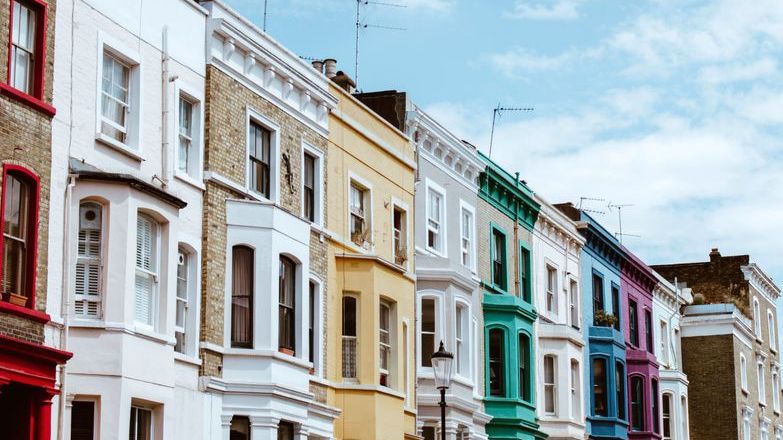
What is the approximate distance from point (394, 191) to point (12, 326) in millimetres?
17468

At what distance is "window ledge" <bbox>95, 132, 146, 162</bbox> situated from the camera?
90.7ft

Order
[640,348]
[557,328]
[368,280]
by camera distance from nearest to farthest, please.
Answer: [368,280] → [557,328] → [640,348]

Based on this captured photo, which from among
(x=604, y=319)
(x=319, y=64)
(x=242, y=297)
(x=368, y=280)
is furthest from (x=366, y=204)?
(x=604, y=319)

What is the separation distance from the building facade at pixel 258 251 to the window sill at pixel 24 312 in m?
5.80

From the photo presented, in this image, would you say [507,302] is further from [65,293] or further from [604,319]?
[65,293]

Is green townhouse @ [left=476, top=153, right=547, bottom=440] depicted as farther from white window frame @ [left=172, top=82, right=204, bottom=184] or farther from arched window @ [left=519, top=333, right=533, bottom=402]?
white window frame @ [left=172, top=82, right=204, bottom=184]

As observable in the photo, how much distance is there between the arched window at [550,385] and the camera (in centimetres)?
5028

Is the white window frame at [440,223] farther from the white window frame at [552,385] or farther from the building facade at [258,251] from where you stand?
the building facade at [258,251]

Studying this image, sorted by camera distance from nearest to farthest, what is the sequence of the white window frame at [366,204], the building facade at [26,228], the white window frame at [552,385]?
1. the building facade at [26,228]
2. the white window frame at [366,204]
3. the white window frame at [552,385]

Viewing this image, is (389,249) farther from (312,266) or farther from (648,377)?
(648,377)

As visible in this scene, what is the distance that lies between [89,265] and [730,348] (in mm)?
46931

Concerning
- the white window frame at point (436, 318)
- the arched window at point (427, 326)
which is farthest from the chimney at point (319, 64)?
the arched window at point (427, 326)

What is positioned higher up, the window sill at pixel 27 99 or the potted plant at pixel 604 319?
the potted plant at pixel 604 319

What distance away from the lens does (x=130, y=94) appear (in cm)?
2920
